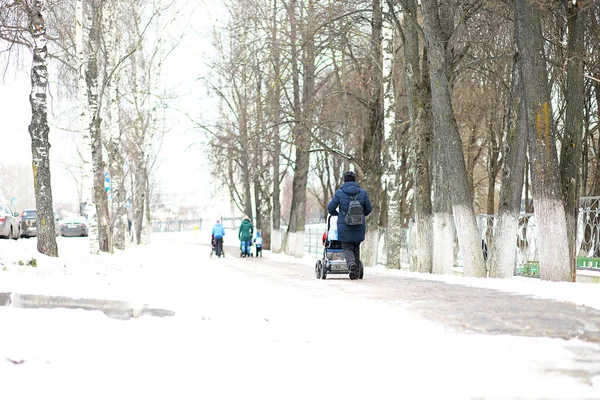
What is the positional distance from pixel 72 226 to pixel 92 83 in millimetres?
31215

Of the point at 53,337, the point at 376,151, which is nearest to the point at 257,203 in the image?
the point at 376,151

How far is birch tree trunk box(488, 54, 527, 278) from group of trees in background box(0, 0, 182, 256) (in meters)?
9.91

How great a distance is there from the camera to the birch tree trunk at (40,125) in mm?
19328

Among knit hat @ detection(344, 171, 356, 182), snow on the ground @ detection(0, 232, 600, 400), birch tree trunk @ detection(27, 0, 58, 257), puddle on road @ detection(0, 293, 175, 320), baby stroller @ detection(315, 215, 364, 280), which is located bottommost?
snow on the ground @ detection(0, 232, 600, 400)

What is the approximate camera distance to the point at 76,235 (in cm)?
5878

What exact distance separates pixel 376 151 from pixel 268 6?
42.9ft

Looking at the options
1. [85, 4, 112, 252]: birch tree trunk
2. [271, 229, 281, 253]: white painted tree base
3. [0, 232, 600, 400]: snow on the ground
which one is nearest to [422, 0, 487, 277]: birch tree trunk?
[0, 232, 600, 400]: snow on the ground

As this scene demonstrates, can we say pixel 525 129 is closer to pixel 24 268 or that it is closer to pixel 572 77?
pixel 572 77

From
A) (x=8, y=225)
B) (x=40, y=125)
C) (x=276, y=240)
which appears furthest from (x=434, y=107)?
(x=276, y=240)

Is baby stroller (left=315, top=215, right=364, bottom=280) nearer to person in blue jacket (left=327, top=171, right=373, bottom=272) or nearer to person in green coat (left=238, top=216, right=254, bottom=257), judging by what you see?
person in blue jacket (left=327, top=171, right=373, bottom=272)

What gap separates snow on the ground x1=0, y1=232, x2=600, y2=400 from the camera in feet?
19.0

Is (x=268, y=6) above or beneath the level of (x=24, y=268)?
above

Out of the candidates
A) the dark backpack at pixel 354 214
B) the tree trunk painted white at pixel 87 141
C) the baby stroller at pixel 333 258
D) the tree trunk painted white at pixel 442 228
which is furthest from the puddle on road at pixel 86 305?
the tree trunk painted white at pixel 87 141

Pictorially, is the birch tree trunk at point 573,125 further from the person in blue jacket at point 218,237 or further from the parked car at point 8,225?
the parked car at point 8,225
